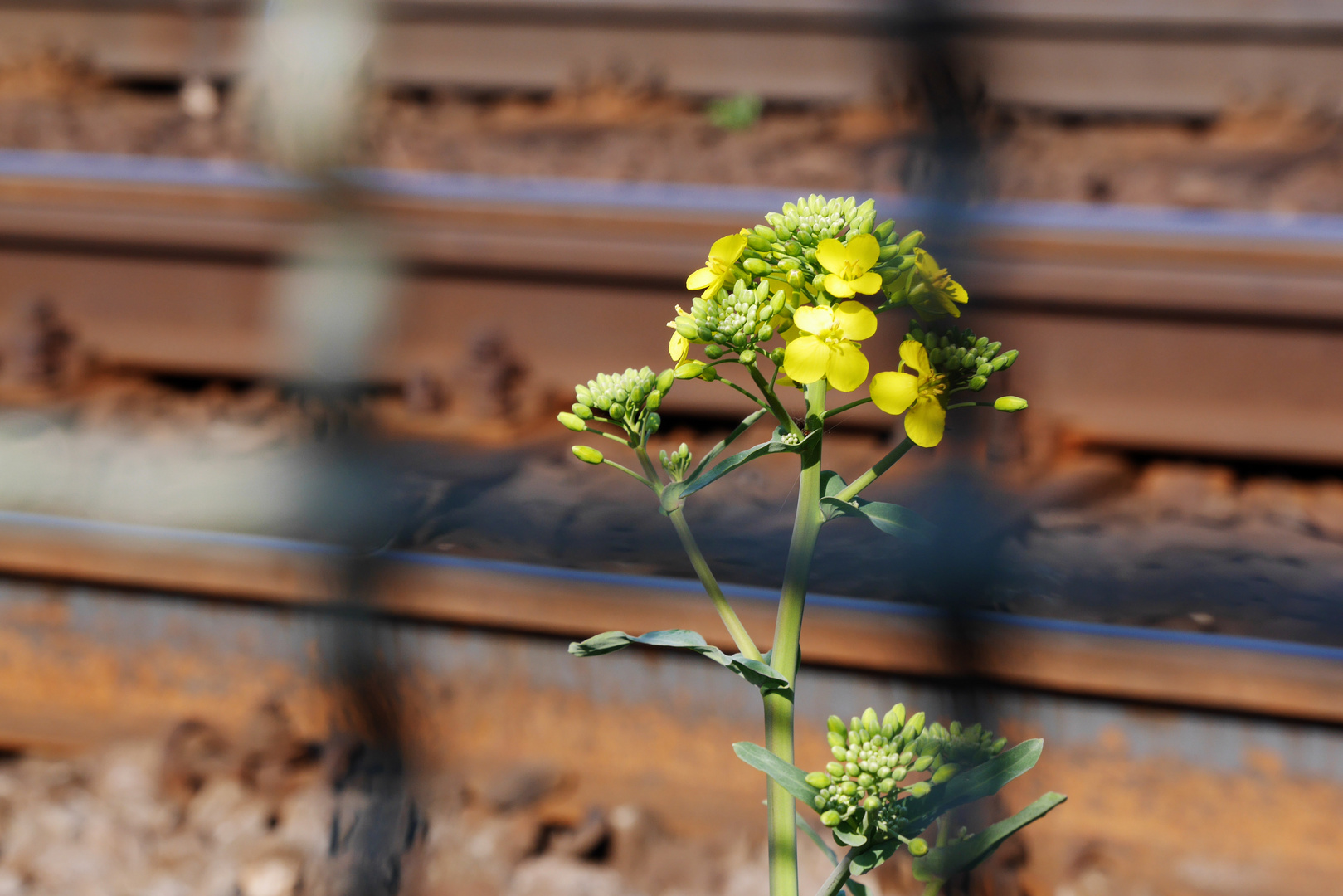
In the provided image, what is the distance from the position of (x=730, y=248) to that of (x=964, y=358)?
0.10 meters

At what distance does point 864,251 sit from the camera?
1.08 ft

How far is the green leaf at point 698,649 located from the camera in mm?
337

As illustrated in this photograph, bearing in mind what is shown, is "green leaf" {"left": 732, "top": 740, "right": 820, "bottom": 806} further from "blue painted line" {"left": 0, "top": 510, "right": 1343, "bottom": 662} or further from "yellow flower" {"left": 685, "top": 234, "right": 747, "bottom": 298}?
"blue painted line" {"left": 0, "top": 510, "right": 1343, "bottom": 662}

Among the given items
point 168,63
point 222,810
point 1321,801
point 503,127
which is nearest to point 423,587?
point 222,810

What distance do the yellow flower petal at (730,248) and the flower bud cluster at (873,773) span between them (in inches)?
7.0

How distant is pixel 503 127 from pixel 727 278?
7.50 ft

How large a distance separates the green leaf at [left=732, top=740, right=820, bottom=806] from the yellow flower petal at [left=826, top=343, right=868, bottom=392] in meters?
0.13

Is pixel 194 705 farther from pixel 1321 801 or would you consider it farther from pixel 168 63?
pixel 168 63

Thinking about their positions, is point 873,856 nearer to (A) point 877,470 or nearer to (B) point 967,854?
(B) point 967,854

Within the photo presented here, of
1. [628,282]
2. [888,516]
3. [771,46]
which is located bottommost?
[888,516]

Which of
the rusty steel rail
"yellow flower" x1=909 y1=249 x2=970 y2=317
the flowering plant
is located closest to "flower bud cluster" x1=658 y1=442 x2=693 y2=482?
the flowering plant

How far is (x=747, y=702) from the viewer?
1.07 meters

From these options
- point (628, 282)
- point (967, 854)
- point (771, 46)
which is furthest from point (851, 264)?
point (771, 46)

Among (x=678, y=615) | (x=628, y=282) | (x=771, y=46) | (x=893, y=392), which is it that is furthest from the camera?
(x=771, y=46)
